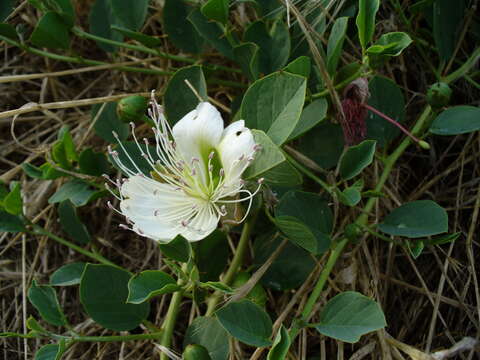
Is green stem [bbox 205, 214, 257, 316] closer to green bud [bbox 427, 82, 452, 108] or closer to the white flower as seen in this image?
the white flower

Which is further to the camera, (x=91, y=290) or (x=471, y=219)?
(x=471, y=219)

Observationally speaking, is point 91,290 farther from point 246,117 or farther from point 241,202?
point 246,117

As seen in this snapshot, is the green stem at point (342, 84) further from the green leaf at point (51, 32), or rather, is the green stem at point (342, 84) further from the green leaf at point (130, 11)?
the green leaf at point (51, 32)

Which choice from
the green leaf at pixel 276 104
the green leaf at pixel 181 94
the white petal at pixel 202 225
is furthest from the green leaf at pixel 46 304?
the green leaf at pixel 276 104

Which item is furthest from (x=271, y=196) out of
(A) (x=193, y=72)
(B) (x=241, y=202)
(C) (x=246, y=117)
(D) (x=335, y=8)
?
(D) (x=335, y=8)

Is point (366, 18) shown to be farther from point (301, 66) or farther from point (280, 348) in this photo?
point (280, 348)

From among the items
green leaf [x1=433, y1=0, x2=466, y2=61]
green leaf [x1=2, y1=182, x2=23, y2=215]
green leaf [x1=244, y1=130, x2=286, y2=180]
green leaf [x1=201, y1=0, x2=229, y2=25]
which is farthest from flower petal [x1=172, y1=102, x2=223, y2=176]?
green leaf [x1=433, y1=0, x2=466, y2=61]
